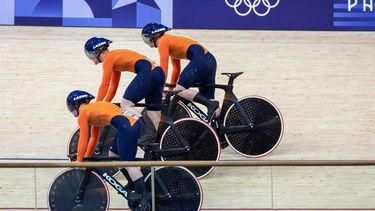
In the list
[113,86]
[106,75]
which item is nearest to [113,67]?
[106,75]

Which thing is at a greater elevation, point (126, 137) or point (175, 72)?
point (175, 72)

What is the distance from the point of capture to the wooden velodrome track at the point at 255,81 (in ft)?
33.9

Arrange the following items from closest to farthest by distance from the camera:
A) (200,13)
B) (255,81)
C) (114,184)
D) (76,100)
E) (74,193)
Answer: (74,193) < (114,184) < (76,100) < (255,81) < (200,13)

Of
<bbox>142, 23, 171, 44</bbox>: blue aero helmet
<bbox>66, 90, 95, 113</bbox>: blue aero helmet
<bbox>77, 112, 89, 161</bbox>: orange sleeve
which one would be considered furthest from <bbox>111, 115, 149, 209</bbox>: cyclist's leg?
<bbox>142, 23, 171, 44</bbox>: blue aero helmet

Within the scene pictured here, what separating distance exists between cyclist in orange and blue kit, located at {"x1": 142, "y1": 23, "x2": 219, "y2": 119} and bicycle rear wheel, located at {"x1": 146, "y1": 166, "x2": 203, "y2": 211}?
1.93 metres

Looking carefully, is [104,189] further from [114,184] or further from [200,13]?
[200,13]

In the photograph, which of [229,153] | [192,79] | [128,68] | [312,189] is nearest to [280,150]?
[229,153]

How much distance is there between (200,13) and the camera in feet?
39.5

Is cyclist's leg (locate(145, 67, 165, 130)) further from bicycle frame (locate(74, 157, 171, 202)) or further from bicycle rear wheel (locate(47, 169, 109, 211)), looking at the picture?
bicycle rear wheel (locate(47, 169, 109, 211))

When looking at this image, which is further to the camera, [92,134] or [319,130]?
[319,130]

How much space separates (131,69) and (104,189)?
202 cm

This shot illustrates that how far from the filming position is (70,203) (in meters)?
7.04

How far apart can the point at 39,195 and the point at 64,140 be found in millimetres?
3475

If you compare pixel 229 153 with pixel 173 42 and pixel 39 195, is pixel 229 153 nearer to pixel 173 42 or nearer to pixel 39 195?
pixel 173 42
